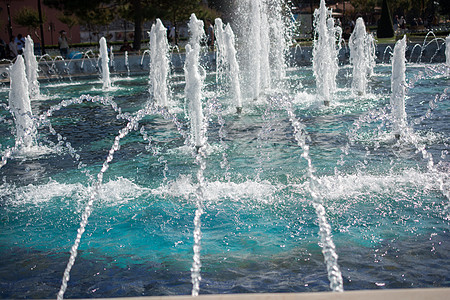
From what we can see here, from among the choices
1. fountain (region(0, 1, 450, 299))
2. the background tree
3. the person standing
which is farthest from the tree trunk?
fountain (region(0, 1, 450, 299))

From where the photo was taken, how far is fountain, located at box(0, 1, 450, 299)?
3373 millimetres

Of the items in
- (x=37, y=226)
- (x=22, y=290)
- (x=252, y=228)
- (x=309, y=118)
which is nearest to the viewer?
(x=22, y=290)

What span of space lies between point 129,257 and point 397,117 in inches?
172

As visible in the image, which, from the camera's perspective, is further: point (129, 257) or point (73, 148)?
point (73, 148)

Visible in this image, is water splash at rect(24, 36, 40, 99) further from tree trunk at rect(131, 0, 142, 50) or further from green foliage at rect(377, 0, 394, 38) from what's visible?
green foliage at rect(377, 0, 394, 38)

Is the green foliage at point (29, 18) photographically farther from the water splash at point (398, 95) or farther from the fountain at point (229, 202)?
the water splash at point (398, 95)

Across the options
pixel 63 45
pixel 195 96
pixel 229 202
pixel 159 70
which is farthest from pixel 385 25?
pixel 229 202

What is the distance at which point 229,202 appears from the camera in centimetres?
468

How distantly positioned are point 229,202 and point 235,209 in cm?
17

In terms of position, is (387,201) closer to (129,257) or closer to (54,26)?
(129,257)

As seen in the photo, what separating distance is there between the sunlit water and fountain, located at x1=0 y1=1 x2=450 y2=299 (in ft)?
0.05

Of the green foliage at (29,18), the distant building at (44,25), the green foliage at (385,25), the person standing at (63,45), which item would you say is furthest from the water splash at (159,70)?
the distant building at (44,25)

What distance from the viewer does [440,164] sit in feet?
17.6

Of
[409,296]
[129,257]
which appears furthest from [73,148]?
[409,296]
